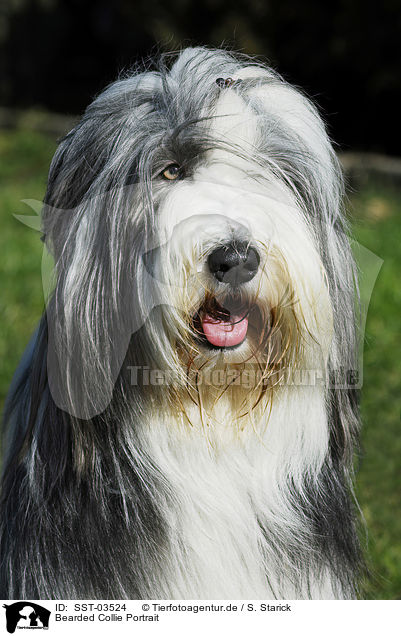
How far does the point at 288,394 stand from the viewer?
6.34 ft

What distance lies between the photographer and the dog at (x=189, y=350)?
5.91ft

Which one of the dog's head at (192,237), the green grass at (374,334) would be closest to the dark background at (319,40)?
the green grass at (374,334)

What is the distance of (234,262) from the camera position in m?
1.71

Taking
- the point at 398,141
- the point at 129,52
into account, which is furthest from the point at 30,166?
the point at 398,141

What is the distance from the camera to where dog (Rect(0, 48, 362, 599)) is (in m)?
1.80

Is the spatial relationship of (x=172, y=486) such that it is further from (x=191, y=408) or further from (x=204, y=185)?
(x=204, y=185)

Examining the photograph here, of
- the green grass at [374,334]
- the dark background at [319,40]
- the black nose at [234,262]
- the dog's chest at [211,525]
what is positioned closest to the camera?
the black nose at [234,262]

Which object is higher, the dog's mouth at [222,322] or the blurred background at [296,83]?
the blurred background at [296,83]
